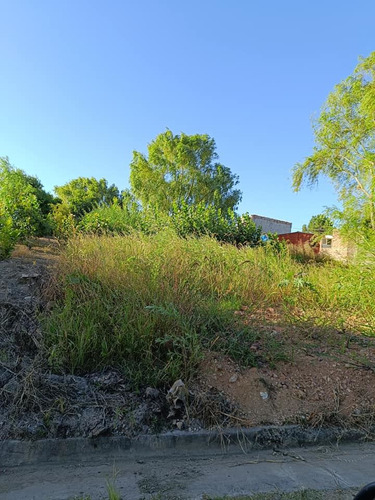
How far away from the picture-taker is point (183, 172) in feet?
78.1

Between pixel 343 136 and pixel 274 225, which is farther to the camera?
pixel 274 225

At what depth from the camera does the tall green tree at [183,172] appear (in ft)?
77.0

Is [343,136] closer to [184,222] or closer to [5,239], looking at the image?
[184,222]

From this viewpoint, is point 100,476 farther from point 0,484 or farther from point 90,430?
point 0,484

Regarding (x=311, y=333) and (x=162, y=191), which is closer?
(x=311, y=333)

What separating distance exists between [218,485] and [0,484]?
1.26 m

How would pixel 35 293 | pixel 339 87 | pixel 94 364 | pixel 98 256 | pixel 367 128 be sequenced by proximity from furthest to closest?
1. pixel 339 87
2. pixel 367 128
3. pixel 98 256
4. pixel 35 293
5. pixel 94 364

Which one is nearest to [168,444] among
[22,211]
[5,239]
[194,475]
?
[194,475]

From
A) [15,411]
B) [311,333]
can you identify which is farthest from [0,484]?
[311,333]

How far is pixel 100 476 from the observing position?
1.86 metres

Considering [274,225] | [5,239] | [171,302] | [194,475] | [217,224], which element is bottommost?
[194,475]

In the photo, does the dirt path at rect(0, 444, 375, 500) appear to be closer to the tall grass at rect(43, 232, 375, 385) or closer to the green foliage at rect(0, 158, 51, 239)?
the tall grass at rect(43, 232, 375, 385)

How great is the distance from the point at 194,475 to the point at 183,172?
75.7 feet

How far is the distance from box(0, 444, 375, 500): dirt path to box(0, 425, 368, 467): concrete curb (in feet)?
0.10
